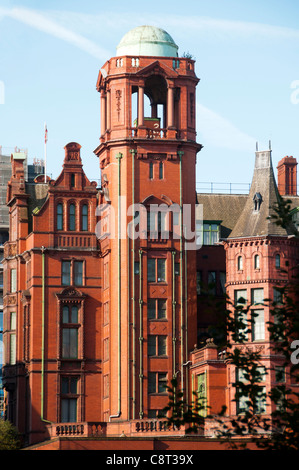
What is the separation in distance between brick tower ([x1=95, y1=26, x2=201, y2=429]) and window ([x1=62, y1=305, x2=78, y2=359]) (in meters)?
2.53

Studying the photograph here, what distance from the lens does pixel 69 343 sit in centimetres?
10631

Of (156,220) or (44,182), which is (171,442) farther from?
(44,182)

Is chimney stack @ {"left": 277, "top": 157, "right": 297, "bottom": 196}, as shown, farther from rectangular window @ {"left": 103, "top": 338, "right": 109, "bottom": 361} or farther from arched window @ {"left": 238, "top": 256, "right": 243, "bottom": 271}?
rectangular window @ {"left": 103, "top": 338, "right": 109, "bottom": 361}

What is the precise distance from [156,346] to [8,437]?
13621mm

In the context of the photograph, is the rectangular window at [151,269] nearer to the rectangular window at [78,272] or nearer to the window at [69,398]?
the rectangular window at [78,272]

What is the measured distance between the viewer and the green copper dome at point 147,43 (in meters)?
106

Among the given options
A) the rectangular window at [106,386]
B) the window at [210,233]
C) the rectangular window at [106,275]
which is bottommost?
the rectangular window at [106,386]

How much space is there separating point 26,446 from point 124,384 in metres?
9.68

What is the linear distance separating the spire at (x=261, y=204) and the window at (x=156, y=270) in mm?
5950

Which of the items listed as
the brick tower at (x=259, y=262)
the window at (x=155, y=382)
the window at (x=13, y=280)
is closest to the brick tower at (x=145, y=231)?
the window at (x=155, y=382)

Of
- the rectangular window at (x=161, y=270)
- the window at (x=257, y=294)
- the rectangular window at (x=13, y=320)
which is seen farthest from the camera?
the rectangular window at (x=13, y=320)

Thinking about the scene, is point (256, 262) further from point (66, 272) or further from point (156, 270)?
point (66, 272)

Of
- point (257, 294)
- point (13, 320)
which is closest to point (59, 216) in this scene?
point (13, 320)
